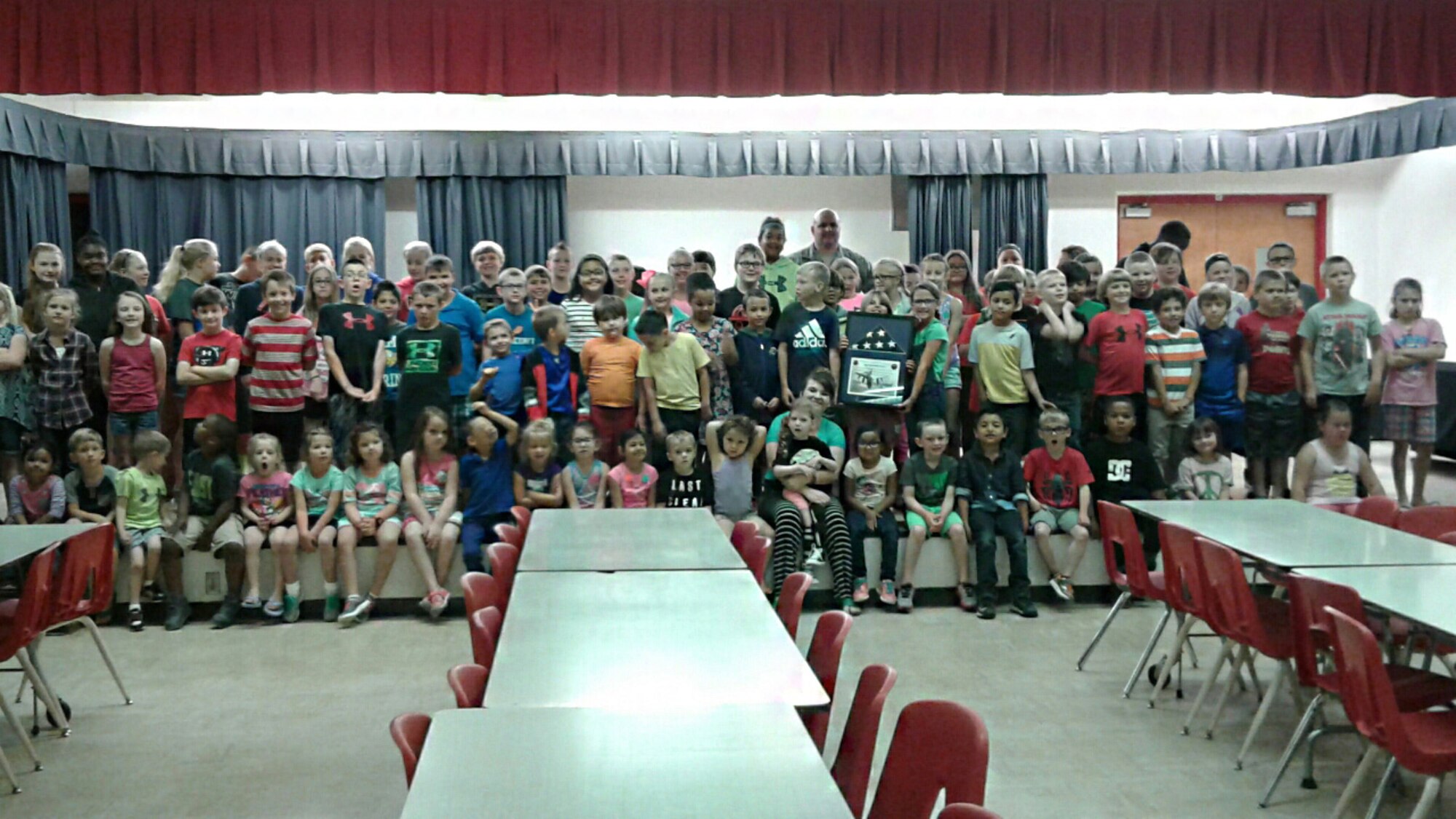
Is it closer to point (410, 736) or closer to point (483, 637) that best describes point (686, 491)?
point (483, 637)

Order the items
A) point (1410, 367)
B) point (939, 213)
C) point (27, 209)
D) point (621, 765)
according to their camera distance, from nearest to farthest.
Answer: point (621, 765)
point (1410, 367)
point (27, 209)
point (939, 213)

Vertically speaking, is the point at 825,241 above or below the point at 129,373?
above

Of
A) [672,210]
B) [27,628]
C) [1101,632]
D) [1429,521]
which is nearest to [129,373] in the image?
[27,628]

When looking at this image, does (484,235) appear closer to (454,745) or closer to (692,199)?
(692,199)

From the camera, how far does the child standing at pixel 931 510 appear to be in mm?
6820

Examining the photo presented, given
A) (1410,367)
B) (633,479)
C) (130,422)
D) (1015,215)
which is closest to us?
(633,479)

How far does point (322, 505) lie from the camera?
6820 millimetres

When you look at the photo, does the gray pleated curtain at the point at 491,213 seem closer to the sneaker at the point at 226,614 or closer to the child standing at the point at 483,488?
the child standing at the point at 483,488

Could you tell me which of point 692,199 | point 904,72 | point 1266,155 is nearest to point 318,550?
point 904,72

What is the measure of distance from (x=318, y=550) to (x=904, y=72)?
13.3ft

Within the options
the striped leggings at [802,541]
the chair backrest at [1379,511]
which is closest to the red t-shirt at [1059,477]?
the striped leggings at [802,541]

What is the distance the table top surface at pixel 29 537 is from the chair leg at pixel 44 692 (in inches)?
13.6

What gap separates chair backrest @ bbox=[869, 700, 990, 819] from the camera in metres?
2.41

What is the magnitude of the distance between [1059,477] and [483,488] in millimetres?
3109
